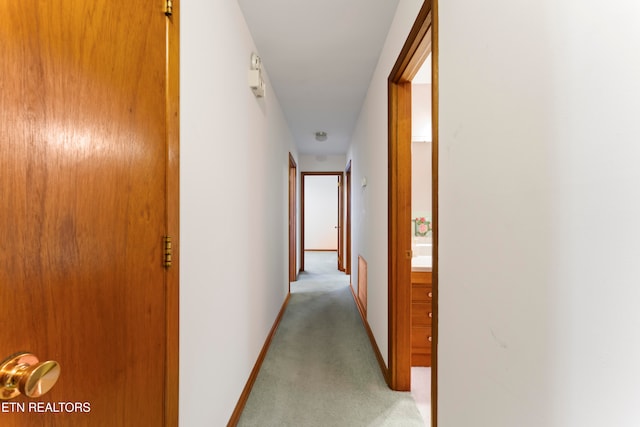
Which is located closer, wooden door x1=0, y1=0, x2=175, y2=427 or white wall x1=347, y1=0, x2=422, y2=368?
wooden door x1=0, y1=0, x2=175, y2=427

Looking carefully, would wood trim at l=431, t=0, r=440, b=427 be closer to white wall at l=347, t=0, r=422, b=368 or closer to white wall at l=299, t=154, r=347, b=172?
white wall at l=347, t=0, r=422, b=368

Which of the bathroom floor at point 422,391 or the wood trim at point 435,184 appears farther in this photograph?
the bathroom floor at point 422,391

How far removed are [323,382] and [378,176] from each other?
167 centimetres

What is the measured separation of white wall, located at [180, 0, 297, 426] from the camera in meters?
1.08

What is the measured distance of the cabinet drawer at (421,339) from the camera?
2129 mm

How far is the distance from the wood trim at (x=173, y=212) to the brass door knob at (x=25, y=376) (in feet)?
1.32

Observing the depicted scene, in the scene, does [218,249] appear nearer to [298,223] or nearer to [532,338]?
[532,338]

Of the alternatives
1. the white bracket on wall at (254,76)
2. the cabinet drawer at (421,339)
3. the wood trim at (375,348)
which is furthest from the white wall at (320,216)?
the white bracket on wall at (254,76)

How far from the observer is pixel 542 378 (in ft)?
2.06

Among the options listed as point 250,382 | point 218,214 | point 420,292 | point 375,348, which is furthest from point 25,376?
point 375,348

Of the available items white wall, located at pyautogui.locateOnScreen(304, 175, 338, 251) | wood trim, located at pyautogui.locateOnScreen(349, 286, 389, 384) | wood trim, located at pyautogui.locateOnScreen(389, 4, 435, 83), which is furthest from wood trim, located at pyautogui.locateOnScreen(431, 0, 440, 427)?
white wall, located at pyautogui.locateOnScreen(304, 175, 338, 251)

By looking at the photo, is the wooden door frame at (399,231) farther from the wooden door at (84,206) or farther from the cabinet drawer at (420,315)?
the wooden door at (84,206)

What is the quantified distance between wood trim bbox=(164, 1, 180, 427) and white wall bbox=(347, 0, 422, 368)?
1.21m

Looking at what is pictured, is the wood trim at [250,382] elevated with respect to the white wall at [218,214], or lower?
lower
